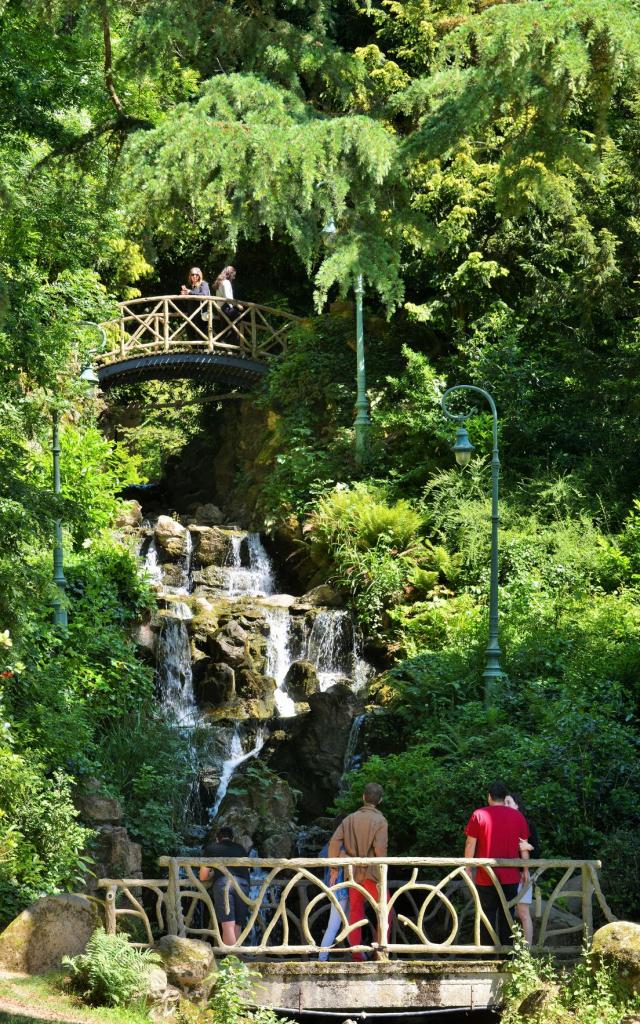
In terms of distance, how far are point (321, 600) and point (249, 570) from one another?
2525mm

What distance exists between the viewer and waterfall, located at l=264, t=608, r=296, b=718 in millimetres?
20938

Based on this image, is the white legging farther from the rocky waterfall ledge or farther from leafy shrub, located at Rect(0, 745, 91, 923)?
the rocky waterfall ledge

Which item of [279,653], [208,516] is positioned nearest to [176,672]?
[279,653]

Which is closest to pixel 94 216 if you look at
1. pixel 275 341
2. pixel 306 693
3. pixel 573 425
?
pixel 306 693

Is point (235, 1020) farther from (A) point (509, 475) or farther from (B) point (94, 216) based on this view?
(A) point (509, 475)

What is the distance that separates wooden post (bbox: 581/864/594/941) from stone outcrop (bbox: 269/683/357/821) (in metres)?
6.96

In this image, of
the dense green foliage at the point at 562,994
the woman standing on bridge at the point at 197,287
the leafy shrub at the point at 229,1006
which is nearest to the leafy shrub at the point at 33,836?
the leafy shrub at the point at 229,1006

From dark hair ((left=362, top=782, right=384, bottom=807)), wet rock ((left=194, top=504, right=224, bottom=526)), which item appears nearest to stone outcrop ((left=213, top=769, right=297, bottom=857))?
dark hair ((left=362, top=782, right=384, bottom=807))

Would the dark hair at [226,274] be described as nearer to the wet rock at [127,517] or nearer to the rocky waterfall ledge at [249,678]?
the rocky waterfall ledge at [249,678]

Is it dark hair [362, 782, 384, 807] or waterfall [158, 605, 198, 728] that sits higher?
waterfall [158, 605, 198, 728]

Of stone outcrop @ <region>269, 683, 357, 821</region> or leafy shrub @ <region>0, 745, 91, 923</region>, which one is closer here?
leafy shrub @ <region>0, 745, 91, 923</region>

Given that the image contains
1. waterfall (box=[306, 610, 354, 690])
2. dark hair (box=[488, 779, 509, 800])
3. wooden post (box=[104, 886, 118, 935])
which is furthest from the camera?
waterfall (box=[306, 610, 354, 690])

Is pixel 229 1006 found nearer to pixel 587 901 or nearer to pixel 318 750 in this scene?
pixel 587 901

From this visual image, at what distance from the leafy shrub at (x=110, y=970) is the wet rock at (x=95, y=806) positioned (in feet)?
16.1
